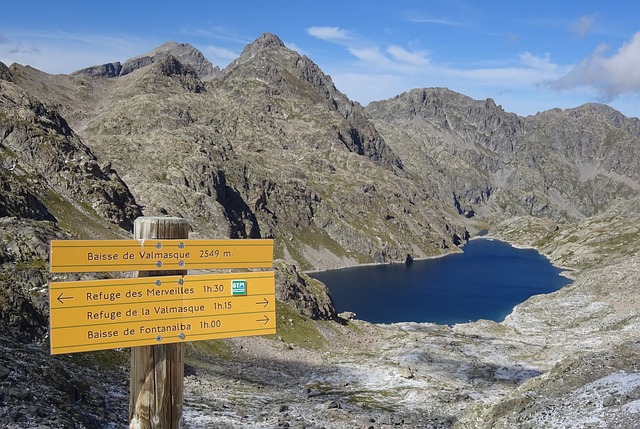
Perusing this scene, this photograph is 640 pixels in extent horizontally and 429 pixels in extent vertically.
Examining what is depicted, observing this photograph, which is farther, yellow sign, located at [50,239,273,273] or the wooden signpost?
yellow sign, located at [50,239,273,273]

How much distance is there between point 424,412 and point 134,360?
45.9m

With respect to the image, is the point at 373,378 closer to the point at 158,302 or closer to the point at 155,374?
the point at 155,374

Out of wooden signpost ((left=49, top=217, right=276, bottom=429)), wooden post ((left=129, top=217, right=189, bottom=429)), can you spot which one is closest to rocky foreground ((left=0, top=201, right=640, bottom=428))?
wooden post ((left=129, top=217, right=189, bottom=429))

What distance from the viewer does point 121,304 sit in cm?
834

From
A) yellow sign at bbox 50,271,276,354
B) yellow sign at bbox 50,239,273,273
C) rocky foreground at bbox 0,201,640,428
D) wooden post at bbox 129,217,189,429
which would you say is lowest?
rocky foreground at bbox 0,201,640,428

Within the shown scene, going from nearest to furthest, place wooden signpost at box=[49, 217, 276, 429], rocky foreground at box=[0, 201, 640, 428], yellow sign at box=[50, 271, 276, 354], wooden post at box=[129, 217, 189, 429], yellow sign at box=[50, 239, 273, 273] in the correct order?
1. yellow sign at box=[50, 271, 276, 354]
2. wooden signpost at box=[49, 217, 276, 429]
3. yellow sign at box=[50, 239, 273, 273]
4. wooden post at box=[129, 217, 189, 429]
5. rocky foreground at box=[0, 201, 640, 428]

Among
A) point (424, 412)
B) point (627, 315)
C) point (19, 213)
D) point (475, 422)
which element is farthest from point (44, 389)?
point (627, 315)

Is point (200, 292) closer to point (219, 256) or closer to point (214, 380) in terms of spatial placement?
point (219, 256)

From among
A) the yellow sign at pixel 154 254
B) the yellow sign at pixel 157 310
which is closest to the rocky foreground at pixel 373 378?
the yellow sign at pixel 157 310

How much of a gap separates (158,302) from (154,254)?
0.82 meters

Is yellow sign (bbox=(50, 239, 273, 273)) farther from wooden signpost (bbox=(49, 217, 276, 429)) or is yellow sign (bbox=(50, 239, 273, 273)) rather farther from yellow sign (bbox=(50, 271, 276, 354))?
A: yellow sign (bbox=(50, 271, 276, 354))

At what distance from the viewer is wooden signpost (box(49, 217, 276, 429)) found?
8.15m

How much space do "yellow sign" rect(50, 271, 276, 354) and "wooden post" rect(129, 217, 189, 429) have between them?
16.7 inches

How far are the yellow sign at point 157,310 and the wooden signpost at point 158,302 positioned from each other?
2cm
